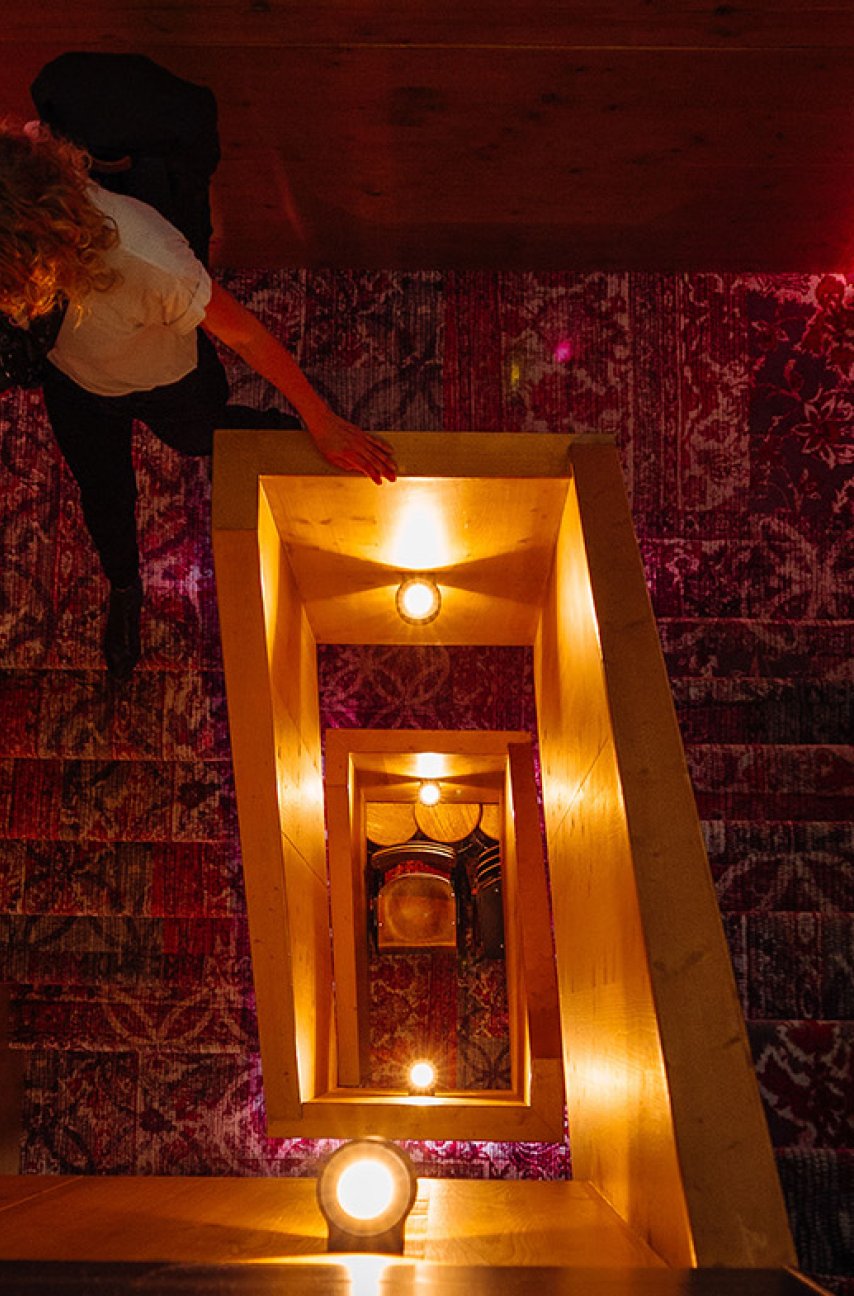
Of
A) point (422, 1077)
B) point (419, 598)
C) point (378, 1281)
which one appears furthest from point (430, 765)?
point (378, 1281)

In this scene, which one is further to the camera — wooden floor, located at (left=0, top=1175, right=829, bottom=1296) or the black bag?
the black bag

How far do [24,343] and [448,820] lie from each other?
362 centimetres

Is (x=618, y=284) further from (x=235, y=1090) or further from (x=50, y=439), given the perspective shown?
(x=235, y=1090)

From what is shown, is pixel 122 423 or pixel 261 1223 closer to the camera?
pixel 261 1223

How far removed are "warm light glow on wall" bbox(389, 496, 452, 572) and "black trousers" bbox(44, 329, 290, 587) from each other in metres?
0.35

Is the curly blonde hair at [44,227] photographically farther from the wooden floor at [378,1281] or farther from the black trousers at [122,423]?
the wooden floor at [378,1281]

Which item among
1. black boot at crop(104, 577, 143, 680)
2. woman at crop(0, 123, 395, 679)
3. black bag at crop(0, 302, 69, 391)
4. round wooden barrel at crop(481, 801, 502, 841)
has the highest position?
woman at crop(0, 123, 395, 679)

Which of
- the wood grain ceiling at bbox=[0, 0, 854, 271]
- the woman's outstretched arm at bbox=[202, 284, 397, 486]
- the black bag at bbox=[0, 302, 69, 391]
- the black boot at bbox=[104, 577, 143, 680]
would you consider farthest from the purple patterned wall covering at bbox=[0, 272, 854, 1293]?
the black bag at bbox=[0, 302, 69, 391]

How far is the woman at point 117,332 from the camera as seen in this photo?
165 cm

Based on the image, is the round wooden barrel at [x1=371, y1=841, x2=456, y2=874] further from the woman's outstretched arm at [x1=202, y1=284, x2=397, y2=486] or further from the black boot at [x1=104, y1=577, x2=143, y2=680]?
the woman's outstretched arm at [x1=202, y1=284, x2=397, y2=486]

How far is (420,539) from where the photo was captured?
2.81m

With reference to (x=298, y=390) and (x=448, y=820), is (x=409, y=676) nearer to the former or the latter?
(x=448, y=820)

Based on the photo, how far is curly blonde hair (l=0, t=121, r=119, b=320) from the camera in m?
1.62

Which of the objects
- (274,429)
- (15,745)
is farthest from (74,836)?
(274,429)
